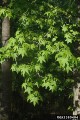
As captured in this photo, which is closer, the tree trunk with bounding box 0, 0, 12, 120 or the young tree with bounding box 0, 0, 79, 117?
the young tree with bounding box 0, 0, 79, 117

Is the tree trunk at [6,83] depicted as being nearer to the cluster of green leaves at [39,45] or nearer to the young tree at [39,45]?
the young tree at [39,45]

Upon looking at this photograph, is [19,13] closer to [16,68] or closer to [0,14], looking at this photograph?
[0,14]

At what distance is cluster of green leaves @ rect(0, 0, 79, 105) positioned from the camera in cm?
587

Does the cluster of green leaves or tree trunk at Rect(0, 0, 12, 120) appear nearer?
the cluster of green leaves

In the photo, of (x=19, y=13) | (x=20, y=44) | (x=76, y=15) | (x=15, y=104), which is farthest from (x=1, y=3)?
(x=15, y=104)

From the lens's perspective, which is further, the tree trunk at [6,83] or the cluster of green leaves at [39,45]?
the tree trunk at [6,83]

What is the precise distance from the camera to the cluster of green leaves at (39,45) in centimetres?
587

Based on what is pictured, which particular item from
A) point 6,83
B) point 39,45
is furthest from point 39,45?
point 6,83

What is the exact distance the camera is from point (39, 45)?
642 cm

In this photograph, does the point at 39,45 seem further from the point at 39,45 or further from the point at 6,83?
the point at 6,83

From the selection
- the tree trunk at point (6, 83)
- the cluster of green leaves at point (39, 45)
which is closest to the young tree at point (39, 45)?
the cluster of green leaves at point (39, 45)

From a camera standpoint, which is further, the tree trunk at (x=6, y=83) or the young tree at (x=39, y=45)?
the tree trunk at (x=6, y=83)

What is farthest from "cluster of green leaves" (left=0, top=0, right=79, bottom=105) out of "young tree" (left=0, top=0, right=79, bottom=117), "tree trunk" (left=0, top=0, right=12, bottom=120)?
"tree trunk" (left=0, top=0, right=12, bottom=120)

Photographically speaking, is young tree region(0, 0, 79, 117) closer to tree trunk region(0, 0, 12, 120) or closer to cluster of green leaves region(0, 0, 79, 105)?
cluster of green leaves region(0, 0, 79, 105)
